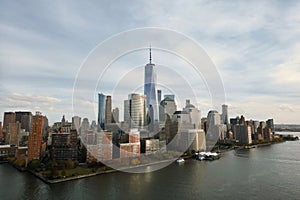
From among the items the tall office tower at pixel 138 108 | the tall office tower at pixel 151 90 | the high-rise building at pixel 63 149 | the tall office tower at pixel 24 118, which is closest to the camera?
the high-rise building at pixel 63 149

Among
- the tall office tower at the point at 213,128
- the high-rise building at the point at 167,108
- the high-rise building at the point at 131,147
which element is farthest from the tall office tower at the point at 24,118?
the tall office tower at the point at 213,128

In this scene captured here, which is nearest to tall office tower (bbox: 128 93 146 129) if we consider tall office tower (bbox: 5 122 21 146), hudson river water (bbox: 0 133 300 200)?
tall office tower (bbox: 5 122 21 146)

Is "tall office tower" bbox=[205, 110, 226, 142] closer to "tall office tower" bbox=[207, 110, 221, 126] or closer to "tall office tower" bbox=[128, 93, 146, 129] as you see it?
"tall office tower" bbox=[207, 110, 221, 126]

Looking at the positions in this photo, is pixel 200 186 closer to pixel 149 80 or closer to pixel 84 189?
Result: pixel 84 189

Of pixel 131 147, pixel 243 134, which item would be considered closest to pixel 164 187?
pixel 131 147

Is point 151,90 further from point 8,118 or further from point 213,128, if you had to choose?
point 8,118

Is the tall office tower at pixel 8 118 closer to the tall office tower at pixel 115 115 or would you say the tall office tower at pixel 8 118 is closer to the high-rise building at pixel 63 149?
the tall office tower at pixel 115 115
